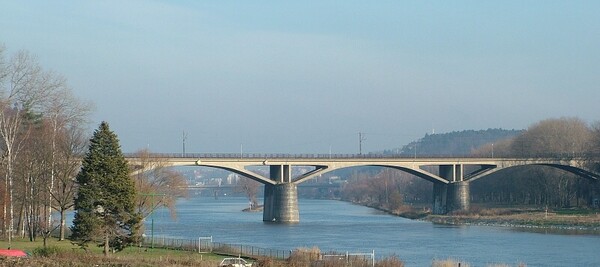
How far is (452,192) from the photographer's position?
113312 millimetres

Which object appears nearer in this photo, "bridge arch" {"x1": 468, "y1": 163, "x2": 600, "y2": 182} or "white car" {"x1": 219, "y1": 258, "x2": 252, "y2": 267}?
"white car" {"x1": 219, "y1": 258, "x2": 252, "y2": 267}

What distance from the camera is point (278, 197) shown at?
344 ft

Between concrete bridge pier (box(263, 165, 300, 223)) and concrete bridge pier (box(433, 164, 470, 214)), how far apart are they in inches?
728

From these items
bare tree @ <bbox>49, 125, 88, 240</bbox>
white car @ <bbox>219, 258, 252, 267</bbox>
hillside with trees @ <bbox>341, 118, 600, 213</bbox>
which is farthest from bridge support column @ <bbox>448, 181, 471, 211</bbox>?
white car @ <bbox>219, 258, 252, 267</bbox>

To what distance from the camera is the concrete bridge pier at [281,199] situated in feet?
336

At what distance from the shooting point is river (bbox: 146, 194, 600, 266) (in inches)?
2240

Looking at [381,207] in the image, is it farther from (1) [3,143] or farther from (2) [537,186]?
(1) [3,143]

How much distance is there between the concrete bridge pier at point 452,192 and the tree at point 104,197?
2811 inches

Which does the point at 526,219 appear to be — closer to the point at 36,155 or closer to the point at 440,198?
the point at 440,198

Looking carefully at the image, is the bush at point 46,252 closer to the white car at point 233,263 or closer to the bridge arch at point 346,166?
the white car at point 233,263

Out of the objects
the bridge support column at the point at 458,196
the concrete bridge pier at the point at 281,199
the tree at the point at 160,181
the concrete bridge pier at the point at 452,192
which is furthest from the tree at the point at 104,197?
the bridge support column at the point at 458,196

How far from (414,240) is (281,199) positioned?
34.0 meters

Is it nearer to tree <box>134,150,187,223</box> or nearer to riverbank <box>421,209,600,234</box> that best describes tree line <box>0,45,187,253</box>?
Answer: tree <box>134,150,187,223</box>

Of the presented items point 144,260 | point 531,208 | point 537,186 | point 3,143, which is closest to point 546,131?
point 537,186
